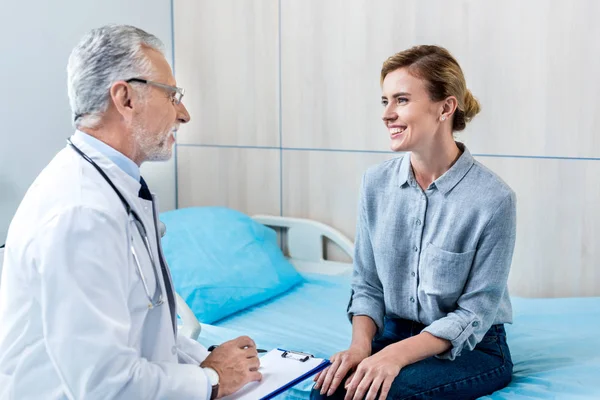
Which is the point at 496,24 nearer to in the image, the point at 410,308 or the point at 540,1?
the point at 540,1

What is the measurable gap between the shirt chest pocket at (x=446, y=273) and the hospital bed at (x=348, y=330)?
0.92 ft

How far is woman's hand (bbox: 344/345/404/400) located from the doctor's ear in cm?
77

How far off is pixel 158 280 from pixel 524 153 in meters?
1.72

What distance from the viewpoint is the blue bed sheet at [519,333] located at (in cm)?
180

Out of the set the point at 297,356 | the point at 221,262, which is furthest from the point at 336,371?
the point at 221,262

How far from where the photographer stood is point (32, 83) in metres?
2.72

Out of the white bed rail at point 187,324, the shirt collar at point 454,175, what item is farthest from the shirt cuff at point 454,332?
the white bed rail at point 187,324

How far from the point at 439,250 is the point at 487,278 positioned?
0.14 meters

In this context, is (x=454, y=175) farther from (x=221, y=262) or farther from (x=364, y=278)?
(x=221, y=262)

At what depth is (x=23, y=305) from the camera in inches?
49.5

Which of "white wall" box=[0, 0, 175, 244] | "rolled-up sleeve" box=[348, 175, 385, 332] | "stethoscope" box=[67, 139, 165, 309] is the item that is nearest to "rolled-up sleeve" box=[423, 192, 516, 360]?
"rolled-up sleeve" box=[348, 175, 385, 332]

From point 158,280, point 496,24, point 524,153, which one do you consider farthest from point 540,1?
point 158,280

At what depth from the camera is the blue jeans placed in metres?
1.62

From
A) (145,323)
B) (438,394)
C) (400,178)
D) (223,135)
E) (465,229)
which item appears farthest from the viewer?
(223,135)
